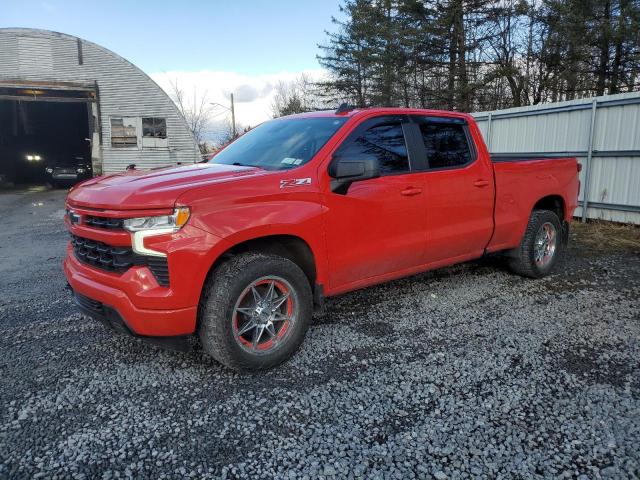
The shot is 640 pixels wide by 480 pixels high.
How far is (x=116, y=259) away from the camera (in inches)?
120

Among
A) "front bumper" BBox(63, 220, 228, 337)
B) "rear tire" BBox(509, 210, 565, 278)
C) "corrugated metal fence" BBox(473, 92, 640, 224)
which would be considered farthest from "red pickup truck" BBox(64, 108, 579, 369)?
"corrugated metal fence" BBox(473, 92, 640, 224)

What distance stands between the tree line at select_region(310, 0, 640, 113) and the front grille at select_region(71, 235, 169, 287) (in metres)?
18.7

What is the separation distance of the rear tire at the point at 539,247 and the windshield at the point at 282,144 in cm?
287

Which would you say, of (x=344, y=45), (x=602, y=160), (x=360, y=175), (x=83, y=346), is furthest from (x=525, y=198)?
(x=344, y=45)

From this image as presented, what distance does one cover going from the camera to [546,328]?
4109 mm

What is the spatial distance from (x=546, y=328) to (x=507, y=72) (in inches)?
758

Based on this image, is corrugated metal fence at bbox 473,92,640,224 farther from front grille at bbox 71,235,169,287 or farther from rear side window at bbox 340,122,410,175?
front grille at bbox 71,235,169,287

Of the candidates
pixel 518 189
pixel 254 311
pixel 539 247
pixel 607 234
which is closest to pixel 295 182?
pixel 254 311

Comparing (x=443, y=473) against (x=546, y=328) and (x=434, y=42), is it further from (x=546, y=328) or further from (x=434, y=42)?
(x=434, y=42)

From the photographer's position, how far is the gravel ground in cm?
240

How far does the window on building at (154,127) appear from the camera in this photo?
22.6 metres

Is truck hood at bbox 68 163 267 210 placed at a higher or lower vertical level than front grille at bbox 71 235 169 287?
higher

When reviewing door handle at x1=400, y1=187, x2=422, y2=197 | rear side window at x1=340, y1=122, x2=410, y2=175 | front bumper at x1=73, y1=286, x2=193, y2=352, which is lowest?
front bumper at x1=73, y1=286, x2=193, y2=352

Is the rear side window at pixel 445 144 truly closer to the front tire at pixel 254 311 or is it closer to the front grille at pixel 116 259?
→ the front tire at pixel 254 311
